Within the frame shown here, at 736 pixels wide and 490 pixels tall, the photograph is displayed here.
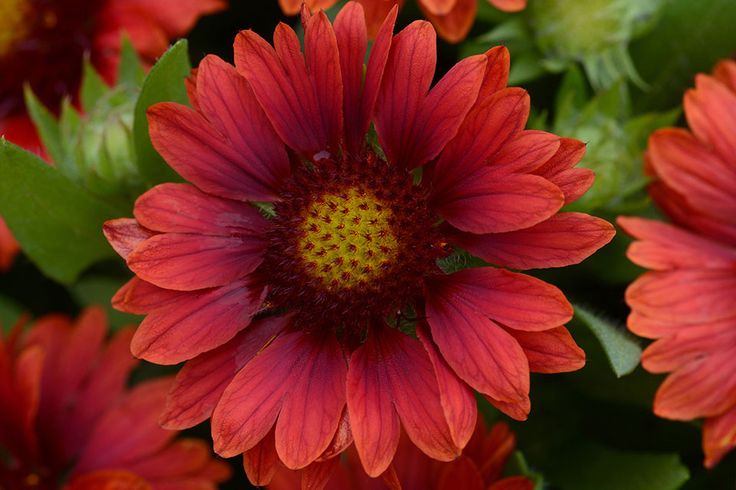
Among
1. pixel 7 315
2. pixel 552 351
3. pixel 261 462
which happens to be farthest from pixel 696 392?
pixel 7 315

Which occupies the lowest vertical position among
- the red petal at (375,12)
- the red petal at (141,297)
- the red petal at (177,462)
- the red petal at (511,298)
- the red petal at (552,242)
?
the red petal at (177,462)

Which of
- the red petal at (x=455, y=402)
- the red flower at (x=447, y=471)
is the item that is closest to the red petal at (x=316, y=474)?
the red flower at (x=447, y=471)

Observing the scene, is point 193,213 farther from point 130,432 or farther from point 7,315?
point 7,315

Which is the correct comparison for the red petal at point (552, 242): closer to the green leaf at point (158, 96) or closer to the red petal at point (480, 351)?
the red petal at point (480, 351)

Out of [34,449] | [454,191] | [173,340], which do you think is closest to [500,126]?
[454,191]

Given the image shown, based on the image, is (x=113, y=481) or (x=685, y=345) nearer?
(x=685, y=345)

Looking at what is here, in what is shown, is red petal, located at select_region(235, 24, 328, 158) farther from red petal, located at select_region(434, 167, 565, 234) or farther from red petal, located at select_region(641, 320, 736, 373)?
red petal, located at select_region(641, 320, 736, 373)
